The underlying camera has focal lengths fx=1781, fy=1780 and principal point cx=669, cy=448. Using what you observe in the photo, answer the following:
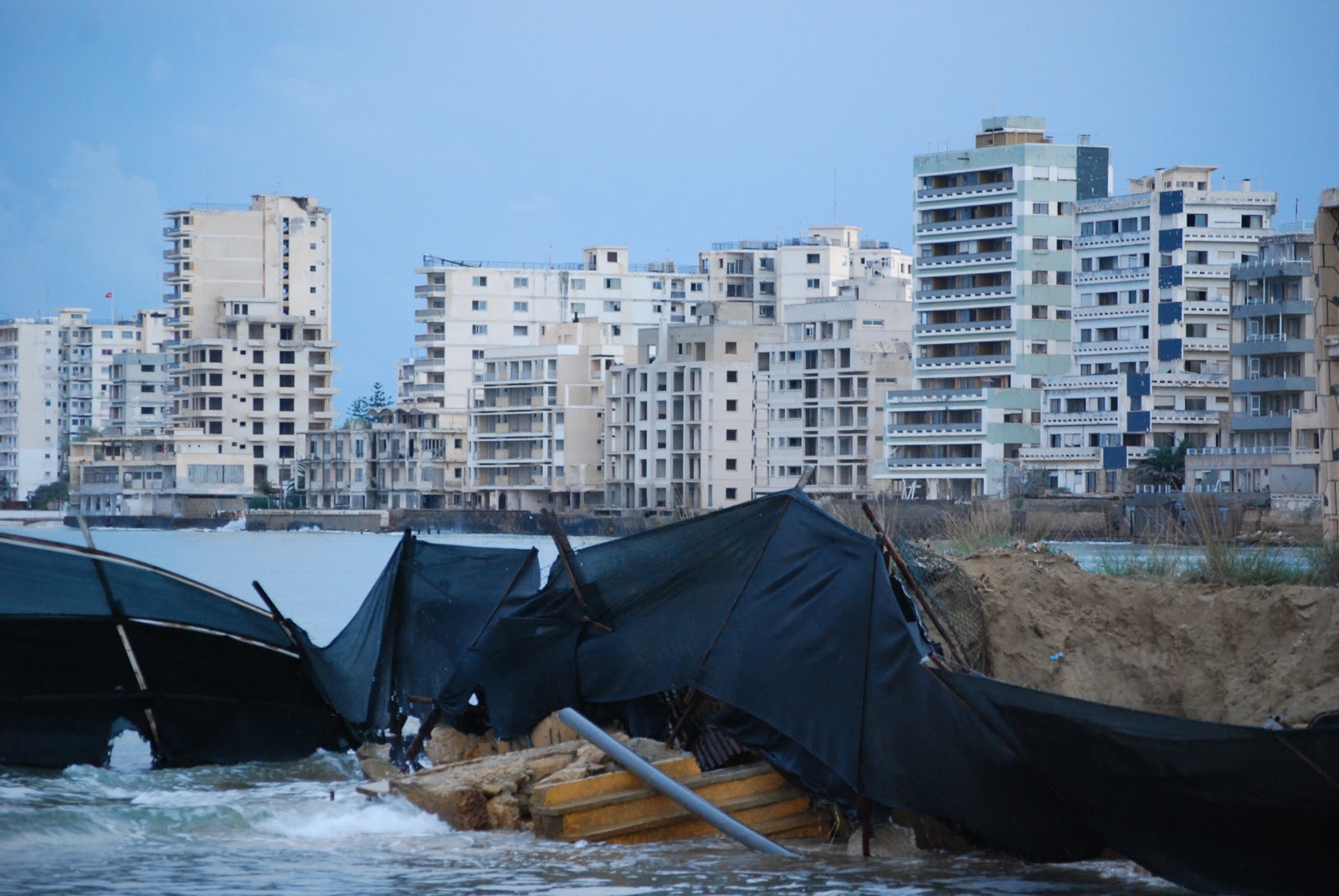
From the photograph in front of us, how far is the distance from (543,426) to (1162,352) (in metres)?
38.8

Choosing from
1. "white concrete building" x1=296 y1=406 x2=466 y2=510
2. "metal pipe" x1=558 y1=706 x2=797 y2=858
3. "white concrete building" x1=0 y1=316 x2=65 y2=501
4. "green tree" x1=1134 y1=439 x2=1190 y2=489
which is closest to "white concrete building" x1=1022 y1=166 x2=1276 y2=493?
"green tree" x1=1134 y1=439 x2=1190 y2=489

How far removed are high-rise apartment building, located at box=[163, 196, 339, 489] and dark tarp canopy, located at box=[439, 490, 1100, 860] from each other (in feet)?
378

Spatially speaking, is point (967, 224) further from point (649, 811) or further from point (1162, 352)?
point (649, 811)

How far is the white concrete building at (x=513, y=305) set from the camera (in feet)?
412

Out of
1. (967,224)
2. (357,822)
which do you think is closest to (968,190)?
(967,224)

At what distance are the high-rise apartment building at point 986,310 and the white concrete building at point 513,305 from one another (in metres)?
→ 35.1

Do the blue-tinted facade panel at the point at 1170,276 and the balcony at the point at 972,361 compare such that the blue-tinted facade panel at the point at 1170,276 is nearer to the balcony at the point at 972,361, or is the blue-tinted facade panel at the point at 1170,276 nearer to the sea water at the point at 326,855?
the balcony at the point at 972,361

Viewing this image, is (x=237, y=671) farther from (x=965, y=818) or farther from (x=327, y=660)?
(x=965, y=818)

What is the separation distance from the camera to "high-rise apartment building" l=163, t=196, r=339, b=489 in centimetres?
12475

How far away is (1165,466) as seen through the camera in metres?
80.9

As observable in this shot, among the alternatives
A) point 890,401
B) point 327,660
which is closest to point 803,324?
point 890,401

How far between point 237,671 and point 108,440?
123m

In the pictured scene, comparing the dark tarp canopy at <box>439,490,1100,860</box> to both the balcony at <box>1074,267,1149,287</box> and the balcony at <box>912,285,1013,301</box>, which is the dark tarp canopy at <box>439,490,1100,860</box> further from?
the balcony at <box>912,285,1013,301</box>

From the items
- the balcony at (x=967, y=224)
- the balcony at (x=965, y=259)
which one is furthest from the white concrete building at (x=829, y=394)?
the balcony at (x=967, y=224)
